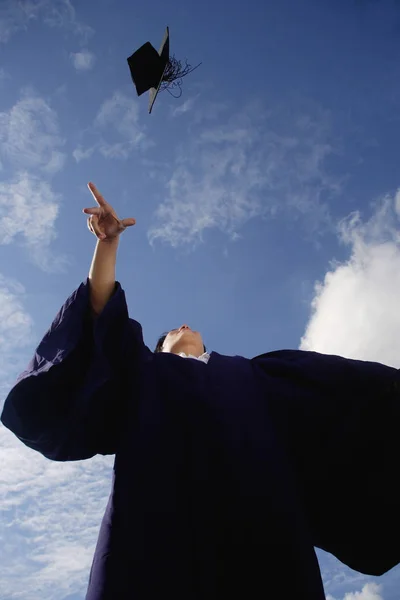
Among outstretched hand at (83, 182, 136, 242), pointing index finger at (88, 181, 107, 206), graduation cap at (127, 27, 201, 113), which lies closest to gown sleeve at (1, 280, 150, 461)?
outstretched hand at (83, 182, 136, 242)

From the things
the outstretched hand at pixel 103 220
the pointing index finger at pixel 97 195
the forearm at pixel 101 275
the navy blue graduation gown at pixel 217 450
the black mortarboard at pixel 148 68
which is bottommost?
the navy blue graduation gown at pixel 217 450

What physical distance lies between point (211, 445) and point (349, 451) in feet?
2.87

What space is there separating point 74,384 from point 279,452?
1.18 m

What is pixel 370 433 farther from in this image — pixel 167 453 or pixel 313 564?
pixel 167 453

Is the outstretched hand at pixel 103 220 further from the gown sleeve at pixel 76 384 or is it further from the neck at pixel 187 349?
the neck at pixel 187 349

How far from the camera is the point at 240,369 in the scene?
254 centimetres

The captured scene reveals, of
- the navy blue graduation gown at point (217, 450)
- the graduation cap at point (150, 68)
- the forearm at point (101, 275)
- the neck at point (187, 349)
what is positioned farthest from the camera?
the graduation cap at point (150, 68)

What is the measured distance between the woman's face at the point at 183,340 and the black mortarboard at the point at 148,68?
3816 mm

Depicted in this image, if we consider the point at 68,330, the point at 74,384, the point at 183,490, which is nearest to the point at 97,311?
the point at 68,330

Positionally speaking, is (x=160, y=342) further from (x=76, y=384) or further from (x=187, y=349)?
(x=76, y=384)

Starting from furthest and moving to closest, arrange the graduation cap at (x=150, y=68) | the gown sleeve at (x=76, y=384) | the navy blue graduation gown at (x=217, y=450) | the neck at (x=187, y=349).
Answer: the graduation cap at (x=150, y=68) < the neck at (x=187, y=349) < the gown sleeve at (x=76, y=384) < the navy blue graduation gown at (x=217, y=450)

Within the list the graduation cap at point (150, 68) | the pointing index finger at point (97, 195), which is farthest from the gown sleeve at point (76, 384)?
the graduation cap at point (150, 68)

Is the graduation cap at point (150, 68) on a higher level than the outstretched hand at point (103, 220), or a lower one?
higher

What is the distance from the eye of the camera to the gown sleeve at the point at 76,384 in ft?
7.77
